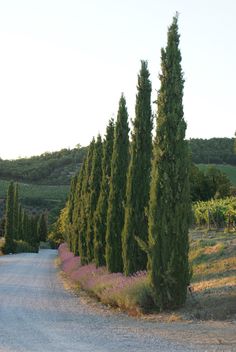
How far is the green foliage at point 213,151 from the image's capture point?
391 ft

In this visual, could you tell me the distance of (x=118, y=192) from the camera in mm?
22578

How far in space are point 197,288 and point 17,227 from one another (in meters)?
54.8

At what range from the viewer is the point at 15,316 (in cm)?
1408

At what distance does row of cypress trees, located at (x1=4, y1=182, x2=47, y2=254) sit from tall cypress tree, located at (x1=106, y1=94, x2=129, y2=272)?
37.7m

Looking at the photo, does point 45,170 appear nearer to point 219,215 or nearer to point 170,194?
point 219,215

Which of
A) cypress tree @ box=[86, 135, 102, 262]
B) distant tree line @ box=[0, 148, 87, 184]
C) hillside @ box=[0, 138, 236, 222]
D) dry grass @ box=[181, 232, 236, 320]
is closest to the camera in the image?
dry grass @ box=[181, 232, 236, 320]

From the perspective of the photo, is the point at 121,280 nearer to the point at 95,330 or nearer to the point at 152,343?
the point at 95,330

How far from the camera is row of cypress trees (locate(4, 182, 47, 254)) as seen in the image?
59938mm

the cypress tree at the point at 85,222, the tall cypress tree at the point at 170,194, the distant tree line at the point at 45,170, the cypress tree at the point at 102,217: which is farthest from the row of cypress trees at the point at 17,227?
the distant tree line at the point at 45,170

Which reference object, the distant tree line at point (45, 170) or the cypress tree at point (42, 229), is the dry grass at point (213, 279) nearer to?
the cypress tree at point (42, 229)

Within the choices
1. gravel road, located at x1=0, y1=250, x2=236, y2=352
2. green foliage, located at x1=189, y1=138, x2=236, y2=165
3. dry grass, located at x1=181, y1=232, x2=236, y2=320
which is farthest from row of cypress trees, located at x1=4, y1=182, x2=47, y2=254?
gravel road, located at x1=0, y1=250, x2=236, y2=352

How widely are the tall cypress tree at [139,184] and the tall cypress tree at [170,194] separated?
157 inches

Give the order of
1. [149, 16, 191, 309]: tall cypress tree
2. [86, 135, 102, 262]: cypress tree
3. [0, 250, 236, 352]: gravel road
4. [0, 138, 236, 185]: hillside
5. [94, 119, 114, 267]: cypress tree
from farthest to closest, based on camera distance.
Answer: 1. [0, 138, 236, 185]: hillside
2. [86, 135, 102, 262]: cypress tree
3. [94, 119, 114, 267]: cypress tree
4. [149, 16, 191, 309]: tall cypress tree
5. [0, 250, 236, 352]: gravel road

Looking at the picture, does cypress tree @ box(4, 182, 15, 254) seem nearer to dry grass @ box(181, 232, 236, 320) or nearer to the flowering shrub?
dry grass @ box(181, 232, 236, 320)
